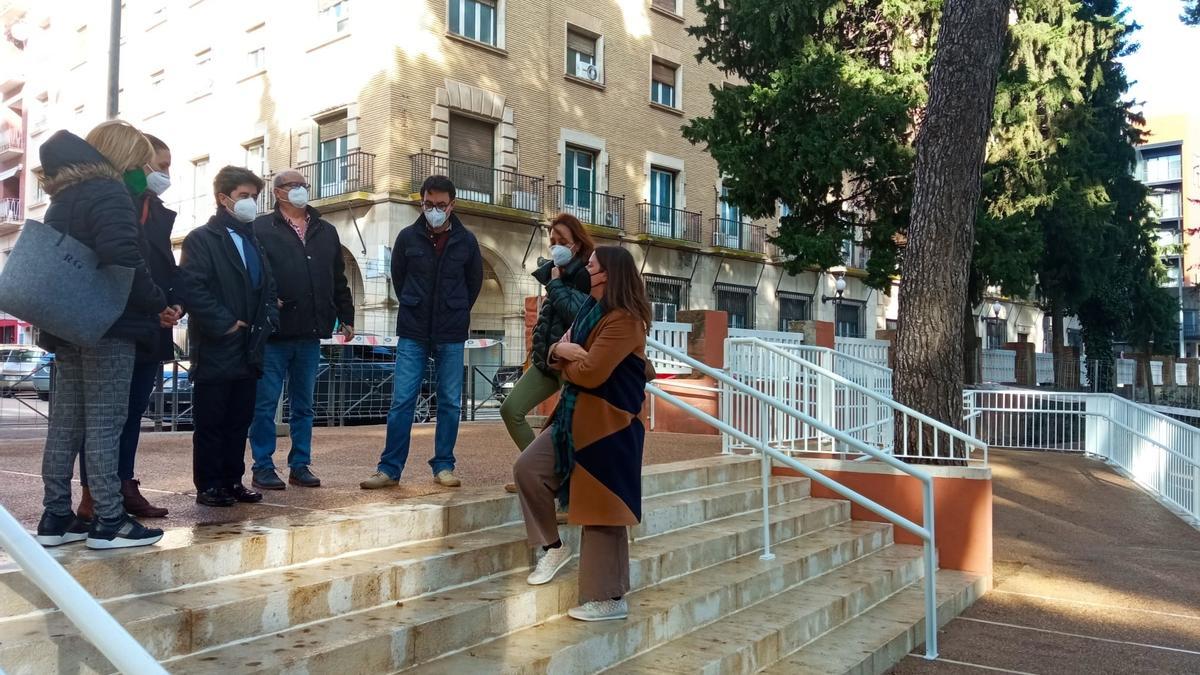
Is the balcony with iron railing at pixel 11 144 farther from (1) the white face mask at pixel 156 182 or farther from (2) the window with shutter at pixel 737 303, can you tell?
(1) the white face mask at pixel 156 182

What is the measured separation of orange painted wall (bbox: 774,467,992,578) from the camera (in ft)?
23.1

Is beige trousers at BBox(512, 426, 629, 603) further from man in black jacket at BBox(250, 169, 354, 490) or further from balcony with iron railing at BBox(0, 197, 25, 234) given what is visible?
balcony with iron railing at BBox(0, 197, 25, 234)

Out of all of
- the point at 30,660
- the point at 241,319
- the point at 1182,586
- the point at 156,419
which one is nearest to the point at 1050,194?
the point at 1182,586

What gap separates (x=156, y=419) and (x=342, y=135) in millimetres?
11995

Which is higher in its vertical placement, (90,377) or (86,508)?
(90,377)

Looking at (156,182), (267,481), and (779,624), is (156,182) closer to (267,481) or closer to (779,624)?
(267,481)

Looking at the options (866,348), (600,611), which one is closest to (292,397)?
(600,611)

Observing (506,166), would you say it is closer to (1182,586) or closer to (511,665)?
(1182,586)

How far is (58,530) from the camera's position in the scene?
352 cm

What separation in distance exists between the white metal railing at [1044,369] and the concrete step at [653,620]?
1085 inches

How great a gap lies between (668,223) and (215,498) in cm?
2267

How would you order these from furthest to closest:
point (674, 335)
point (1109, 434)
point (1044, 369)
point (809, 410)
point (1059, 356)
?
point (1044, 369)
point (1059, 356)
point (1109, 434)
point (674, 335)
point (809, 410)

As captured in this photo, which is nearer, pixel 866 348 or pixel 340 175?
pixel 866 348

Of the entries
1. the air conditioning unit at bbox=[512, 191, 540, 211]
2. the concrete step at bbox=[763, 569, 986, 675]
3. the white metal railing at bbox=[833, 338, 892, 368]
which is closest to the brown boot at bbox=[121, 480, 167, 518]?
the concrete step at bbox=[763, 569, 986, 675]
